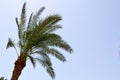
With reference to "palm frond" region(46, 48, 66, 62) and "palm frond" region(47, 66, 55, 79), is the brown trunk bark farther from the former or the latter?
"palm frond" region(47, 66, 55, 79)

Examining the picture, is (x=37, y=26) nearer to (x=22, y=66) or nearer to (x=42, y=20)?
(x=42, y=20)

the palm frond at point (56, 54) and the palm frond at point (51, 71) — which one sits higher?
the palm frond at point (56, 54)

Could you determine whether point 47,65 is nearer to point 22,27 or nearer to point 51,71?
point 51,71

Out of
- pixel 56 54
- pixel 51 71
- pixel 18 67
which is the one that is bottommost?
pixel 18 67

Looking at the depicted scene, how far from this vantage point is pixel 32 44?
21.9 m

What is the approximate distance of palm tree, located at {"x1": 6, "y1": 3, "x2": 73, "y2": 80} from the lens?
21984 millimetres

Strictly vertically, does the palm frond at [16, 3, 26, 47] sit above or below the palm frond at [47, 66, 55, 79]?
above

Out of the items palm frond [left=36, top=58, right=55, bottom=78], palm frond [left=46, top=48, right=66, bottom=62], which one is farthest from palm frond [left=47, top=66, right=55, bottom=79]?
palm frond [left=46, top=48, right=66, bottom=62]

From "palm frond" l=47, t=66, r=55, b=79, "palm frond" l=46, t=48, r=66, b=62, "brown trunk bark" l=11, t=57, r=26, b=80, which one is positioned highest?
"palm frond" l=46, t=48, r=66, b=62

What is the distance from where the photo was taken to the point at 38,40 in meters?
21.8

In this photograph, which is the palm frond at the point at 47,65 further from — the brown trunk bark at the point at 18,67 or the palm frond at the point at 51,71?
the brown trunk bark at the point at 18,67

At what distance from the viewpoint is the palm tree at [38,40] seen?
21984mm

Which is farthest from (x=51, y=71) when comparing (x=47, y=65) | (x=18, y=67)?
(x=18, y=67)

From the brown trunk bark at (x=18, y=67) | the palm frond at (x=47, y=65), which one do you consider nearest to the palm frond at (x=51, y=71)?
the palm frond at (x=47, y=65)
